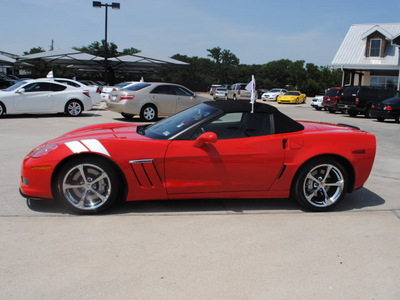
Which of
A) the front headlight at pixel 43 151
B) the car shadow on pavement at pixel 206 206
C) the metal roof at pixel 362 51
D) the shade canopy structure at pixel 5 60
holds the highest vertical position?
the metal roof at pixel 362 51

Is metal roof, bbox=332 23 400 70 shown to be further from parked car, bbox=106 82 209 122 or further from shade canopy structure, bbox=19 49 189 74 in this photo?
parked car, bbox=106 82 209 122

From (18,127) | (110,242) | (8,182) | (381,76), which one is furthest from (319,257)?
(381,76)

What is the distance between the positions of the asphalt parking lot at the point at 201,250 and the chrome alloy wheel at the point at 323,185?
0.18 metres

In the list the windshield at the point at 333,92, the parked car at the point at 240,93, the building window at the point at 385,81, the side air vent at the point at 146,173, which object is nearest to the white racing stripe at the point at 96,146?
the side air vent at the point at 146,173

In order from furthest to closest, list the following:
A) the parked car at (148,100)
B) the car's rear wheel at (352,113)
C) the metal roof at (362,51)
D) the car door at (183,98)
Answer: the metal roof at (362,51), the car's rear wheel at (352,113), the car door at (183,98), the parked car at (148,100)

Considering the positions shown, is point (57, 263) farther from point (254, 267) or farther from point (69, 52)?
point (69, 52)

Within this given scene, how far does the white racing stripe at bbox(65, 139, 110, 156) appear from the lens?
4398 millimetres

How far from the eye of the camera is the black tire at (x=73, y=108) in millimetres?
16062

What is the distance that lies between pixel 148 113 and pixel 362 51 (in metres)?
27.4

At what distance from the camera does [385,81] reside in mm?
35219

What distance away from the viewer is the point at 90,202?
451cm

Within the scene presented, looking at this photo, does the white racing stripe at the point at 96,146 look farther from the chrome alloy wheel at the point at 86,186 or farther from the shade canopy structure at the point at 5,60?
the shade canopy structure at the point at 5,60

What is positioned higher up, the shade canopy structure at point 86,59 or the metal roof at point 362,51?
the metal roof at point 362,51

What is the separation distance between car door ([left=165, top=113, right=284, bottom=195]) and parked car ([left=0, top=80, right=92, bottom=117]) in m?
12.5
